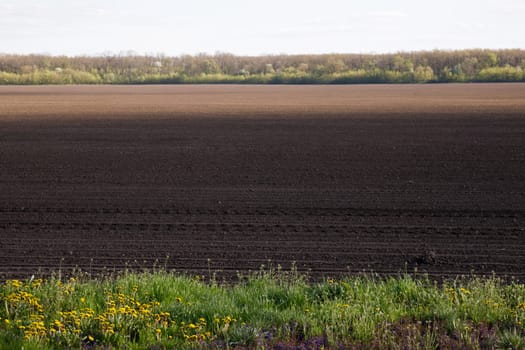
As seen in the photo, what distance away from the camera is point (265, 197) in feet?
54.5

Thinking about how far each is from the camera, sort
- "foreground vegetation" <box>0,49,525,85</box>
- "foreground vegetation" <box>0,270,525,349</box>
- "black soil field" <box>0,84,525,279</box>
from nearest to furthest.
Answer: "foreground vegetation" <box>0,270,525,349</box> → "black soil field" <box>0,84,525,279</box> → "foreground vegetation" <box>0,49,525,85</box>

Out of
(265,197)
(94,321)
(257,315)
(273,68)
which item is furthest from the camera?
(273,68)

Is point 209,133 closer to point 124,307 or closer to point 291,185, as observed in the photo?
point 291,185

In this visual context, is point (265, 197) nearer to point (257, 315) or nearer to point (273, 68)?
point (257, 315)

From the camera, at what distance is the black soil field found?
11.9 meters

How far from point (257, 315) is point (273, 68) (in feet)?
315

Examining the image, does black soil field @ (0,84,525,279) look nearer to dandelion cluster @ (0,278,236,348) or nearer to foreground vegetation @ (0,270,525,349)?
foreground vegetation @ (0,270,525,349)

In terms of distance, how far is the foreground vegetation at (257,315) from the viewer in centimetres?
725

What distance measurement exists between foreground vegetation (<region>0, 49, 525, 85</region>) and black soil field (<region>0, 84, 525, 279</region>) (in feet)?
172

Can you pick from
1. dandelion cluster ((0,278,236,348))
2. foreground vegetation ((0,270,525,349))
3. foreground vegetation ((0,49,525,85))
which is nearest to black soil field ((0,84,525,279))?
foreground vegetation ((0,270,525,349))

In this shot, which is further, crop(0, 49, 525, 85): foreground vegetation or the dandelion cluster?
crop(0, 49, 525, 85): foreground vegetation

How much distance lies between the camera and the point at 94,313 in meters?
7.93

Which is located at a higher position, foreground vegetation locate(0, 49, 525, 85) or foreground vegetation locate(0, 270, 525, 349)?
foreground vegetation locate(0, 49, 525, 85)

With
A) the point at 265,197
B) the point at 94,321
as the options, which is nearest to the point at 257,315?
the point at 94,321
